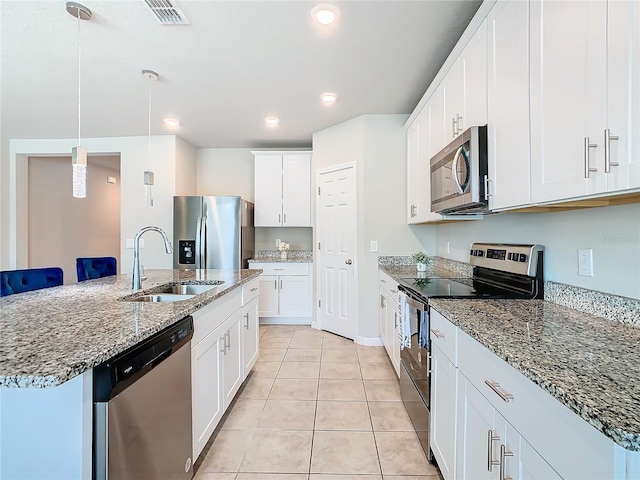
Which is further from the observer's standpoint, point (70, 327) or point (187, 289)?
point (187, 289)

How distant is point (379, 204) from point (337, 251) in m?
0.77

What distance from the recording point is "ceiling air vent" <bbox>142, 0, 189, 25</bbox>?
1.80 m

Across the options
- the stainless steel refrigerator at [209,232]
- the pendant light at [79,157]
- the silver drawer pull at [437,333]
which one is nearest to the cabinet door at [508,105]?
the silver drawer pull at [437,333]

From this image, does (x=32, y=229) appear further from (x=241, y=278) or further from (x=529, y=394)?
(x=529, y=394)

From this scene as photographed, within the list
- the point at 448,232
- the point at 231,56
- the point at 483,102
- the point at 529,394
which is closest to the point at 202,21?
the point at 231,56

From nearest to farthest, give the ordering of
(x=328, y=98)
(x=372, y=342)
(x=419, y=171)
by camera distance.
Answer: (x=419, y=171)
(x=328, y=98)
(x=372, y=342)

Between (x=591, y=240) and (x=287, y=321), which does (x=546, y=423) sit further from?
(x=287, y=321)

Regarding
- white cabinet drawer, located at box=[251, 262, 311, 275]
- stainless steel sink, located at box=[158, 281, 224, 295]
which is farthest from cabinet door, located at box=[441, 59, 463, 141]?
white cabinet drawer, located at box=[251, 262, 311, 275]

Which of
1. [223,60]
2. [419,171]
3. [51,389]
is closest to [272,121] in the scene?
[223,60]

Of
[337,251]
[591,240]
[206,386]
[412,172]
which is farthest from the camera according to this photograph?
→ [337,251]

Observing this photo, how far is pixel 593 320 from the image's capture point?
1.24 metres

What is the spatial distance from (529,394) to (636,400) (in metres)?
0.24

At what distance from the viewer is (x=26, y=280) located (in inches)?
92.3

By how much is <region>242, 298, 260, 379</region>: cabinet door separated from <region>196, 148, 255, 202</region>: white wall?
2652mm
